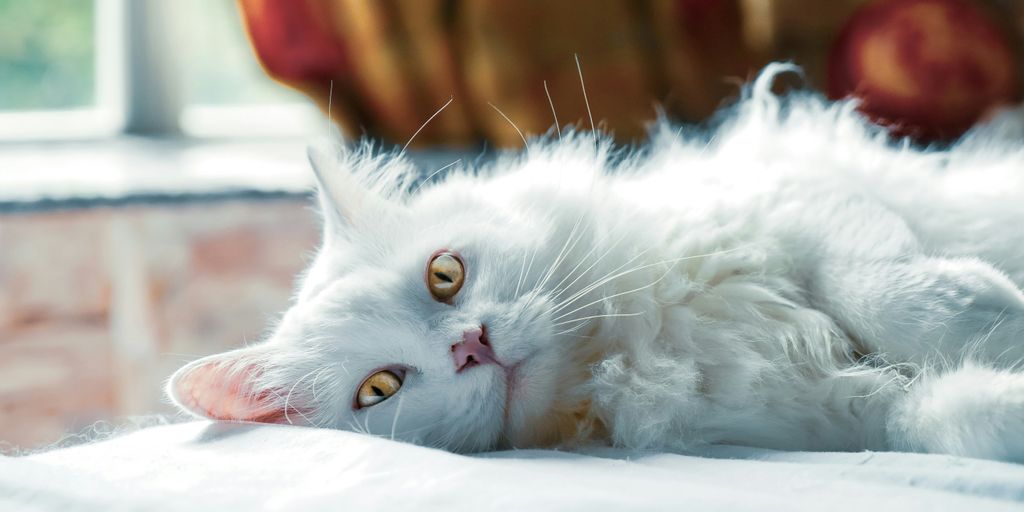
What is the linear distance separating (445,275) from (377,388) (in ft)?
0.45

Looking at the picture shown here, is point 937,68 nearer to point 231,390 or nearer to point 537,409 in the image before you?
point 537,409

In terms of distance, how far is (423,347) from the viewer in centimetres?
91

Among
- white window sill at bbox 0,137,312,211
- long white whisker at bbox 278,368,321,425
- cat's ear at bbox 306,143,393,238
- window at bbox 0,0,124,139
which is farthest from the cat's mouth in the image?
window at bbox 0,0,124,139

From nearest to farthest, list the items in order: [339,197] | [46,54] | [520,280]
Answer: [520,280]
[339,197]
[46,54]

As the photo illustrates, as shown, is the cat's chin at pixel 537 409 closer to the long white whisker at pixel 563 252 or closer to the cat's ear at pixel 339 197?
the long white whisker at pixel 563 252

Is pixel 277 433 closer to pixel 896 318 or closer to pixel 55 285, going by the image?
pixel 896 318

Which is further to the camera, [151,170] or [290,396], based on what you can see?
[151,170]

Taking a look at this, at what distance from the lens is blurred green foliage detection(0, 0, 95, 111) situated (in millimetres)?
2383

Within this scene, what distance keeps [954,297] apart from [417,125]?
60.4 inches

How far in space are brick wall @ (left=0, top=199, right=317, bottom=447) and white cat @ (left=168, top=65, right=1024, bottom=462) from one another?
3.11 ft

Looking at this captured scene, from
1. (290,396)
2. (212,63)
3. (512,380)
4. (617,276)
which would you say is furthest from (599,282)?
(212,63)

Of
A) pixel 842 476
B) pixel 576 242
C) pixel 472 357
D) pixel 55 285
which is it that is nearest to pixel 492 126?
pixel 55 285

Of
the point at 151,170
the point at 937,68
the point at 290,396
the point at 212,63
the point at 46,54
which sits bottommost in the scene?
the point at 290,396

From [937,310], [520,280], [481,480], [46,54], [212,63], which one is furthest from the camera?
[212,63]
